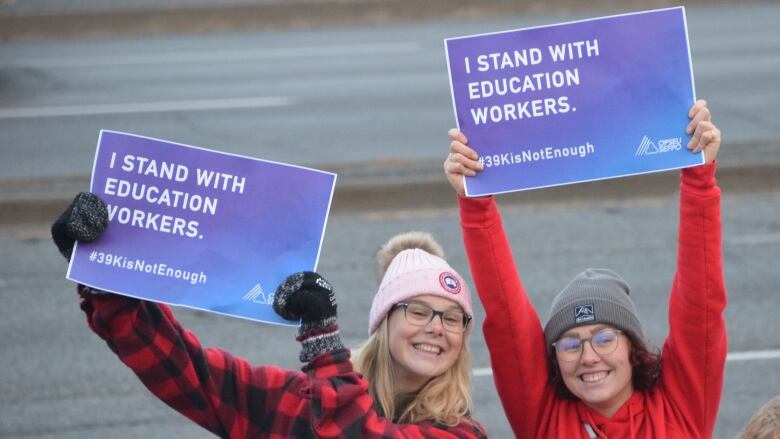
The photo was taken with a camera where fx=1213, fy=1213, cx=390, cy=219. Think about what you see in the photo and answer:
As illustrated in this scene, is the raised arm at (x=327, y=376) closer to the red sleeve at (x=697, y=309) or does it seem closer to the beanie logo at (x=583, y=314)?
the beanie logo at (x=583, y=314)

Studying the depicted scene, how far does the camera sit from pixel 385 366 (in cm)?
336

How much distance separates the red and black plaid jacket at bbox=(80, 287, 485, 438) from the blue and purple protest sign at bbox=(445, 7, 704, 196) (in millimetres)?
688

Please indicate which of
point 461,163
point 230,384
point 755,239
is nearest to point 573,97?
point 461,163

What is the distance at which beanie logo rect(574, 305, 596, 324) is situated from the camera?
336cm

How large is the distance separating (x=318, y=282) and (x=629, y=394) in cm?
100

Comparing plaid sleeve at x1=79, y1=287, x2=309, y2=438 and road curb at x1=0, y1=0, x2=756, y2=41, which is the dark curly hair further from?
road curb at x1=0, y1=0, x2=756, y2=41

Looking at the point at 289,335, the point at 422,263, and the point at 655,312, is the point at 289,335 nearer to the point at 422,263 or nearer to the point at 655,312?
the point at 655,312

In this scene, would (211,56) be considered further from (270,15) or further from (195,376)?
(195,376)

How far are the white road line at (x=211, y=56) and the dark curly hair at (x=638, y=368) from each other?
13295 mm

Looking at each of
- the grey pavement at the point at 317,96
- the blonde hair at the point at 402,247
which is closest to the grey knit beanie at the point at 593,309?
the blonde hair at the point at 402,247

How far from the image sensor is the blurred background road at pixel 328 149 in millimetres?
7117

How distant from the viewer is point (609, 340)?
3357 mm

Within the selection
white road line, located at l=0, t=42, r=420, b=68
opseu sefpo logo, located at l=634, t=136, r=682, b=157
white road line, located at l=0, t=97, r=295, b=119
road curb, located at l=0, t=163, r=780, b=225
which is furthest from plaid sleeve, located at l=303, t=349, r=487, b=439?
white road line, located at l=0, t=42, r=420, b=68

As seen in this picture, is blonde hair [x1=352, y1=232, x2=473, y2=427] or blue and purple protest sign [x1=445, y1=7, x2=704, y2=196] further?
blue and purple protest sign [x1=445, y1=7, x2=704, y2=196]
